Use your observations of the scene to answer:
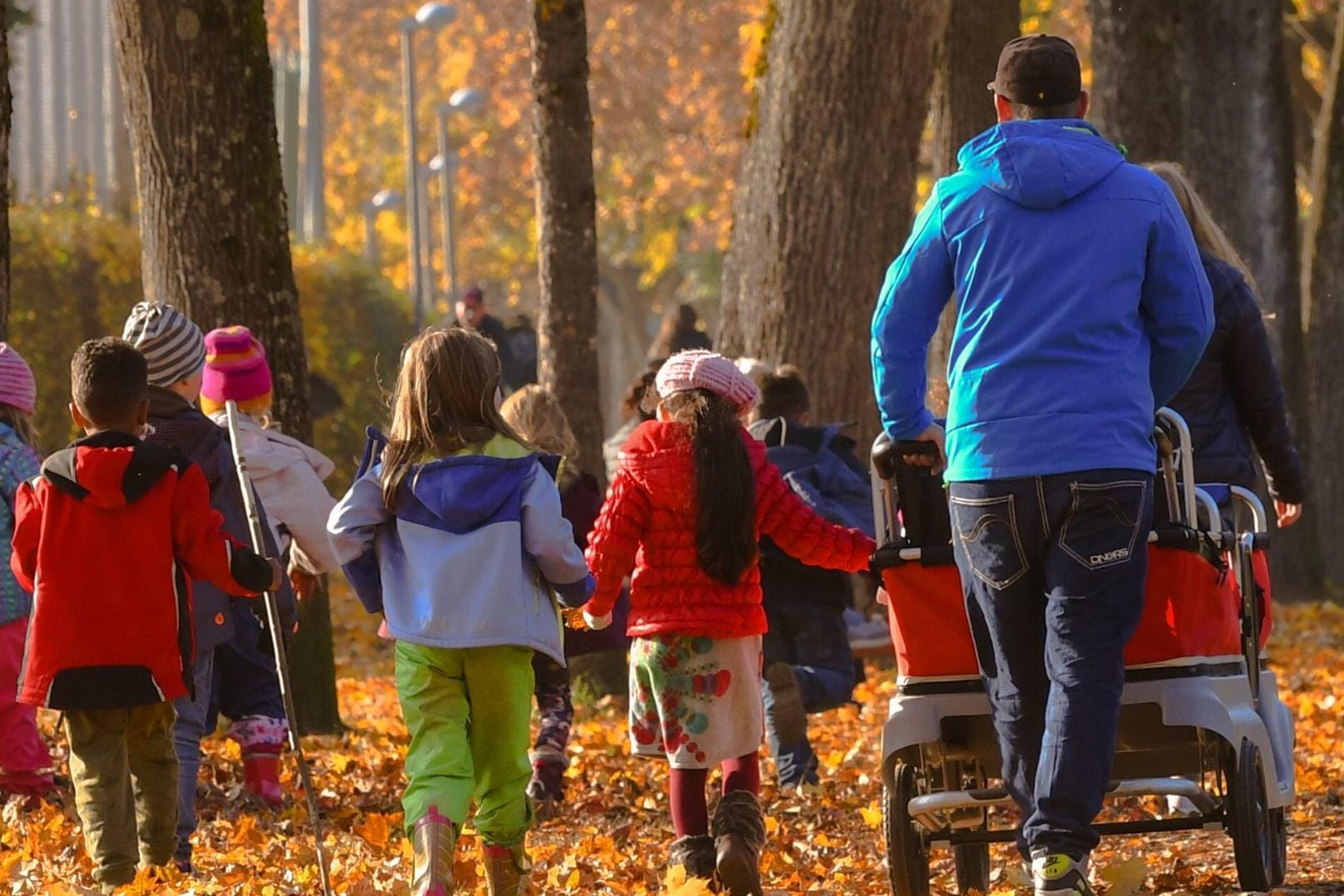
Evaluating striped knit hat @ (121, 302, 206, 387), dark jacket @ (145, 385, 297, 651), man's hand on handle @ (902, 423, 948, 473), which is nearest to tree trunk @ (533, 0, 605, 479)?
striped knit hat @ (121, 302, 206, 387)

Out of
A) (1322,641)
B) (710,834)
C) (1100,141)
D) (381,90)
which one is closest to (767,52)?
(1322,641)

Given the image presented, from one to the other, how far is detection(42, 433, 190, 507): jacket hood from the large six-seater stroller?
1.90m

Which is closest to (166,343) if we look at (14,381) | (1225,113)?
(14,381)

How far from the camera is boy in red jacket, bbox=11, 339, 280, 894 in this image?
6254mm

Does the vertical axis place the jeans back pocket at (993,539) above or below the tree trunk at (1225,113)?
below

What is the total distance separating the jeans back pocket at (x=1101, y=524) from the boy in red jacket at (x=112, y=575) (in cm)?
221

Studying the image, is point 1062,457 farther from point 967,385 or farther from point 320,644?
point 320,644

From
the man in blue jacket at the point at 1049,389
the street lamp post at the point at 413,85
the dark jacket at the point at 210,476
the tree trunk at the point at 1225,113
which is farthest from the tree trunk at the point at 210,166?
the street lamp post at the point at 413,85

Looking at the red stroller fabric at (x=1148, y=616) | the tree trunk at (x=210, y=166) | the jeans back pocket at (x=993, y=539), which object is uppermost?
the tree trunk at (x=210, y=166)

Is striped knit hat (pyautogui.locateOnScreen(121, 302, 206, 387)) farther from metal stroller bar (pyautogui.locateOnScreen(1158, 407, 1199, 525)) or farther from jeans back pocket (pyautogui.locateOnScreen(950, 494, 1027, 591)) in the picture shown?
metal stroller bar (pyautogui.locateOnScreen(1158, 407, 1199, 525))

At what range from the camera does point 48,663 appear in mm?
6266

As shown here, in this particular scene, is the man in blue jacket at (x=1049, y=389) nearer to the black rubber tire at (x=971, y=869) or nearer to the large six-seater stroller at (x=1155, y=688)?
the large six-seater stroller at (x=1155, y=688)

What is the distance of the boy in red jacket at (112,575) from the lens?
6.25 metres

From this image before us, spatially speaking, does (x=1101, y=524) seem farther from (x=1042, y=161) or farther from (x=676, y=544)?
(x=676, y=544)
